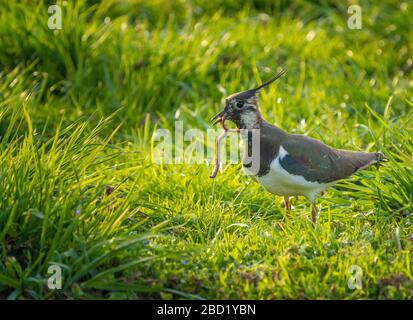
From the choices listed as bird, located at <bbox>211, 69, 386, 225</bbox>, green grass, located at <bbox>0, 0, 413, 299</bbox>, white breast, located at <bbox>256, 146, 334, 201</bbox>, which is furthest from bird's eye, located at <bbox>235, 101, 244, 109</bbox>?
green grass, located at <bbox>0, 0, 413, 299</bbox>

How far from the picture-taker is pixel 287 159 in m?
4.80

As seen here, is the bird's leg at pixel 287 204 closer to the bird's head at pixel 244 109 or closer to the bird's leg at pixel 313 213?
the bird's leg at pixel 313 213

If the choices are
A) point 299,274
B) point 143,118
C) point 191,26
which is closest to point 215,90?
point 143,118

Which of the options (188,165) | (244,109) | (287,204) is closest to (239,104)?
(244,109)

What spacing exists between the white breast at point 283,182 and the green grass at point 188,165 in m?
0.19

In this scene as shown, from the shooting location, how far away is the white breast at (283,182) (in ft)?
15.5

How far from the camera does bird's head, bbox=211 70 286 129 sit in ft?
16.3

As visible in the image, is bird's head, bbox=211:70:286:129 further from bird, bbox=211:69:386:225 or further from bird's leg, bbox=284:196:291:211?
bird's leg, bbox=284:196:291:211

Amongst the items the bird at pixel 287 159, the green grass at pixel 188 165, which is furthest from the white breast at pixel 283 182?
the green grass at pixel 188 165

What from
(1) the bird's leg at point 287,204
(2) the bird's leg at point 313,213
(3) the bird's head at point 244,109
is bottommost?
(2) the bird's leg at point 313,213

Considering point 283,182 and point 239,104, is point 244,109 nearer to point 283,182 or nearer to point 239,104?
point 239,104

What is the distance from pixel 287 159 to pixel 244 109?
1.45 feet

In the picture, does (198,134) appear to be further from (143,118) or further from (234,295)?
(234,295)
